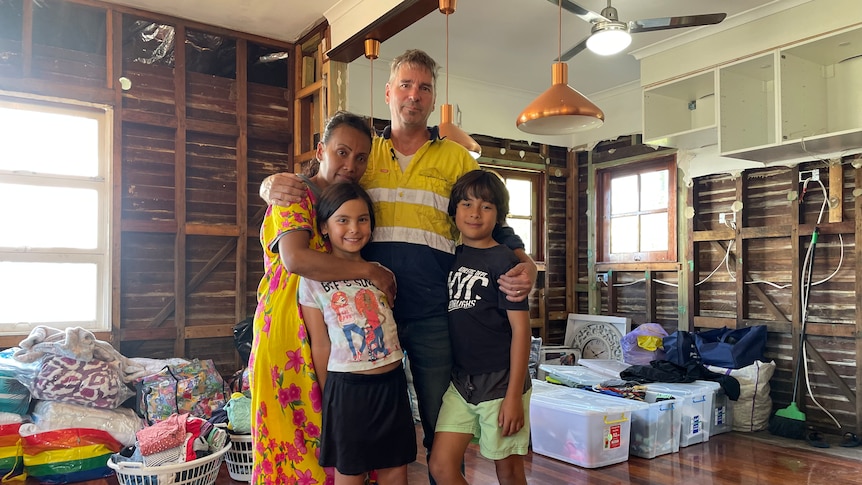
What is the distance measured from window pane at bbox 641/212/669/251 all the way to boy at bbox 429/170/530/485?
168 inches

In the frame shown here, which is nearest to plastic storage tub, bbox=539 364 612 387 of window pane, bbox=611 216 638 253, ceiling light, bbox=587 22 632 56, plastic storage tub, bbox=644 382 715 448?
plastic storage tub, bbox=644 382 715 448

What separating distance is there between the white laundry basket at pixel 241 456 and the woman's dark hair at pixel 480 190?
2.03 metres

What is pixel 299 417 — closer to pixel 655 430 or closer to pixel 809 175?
pixel 655 430

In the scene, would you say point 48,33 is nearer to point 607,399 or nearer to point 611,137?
point 607,399

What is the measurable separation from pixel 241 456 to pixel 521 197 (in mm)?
4136

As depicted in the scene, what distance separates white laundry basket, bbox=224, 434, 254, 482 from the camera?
322cm

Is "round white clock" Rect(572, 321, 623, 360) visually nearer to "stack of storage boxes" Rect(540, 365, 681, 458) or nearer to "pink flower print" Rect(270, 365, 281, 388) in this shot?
"stack of storage boxes" Rect(540, 365, 681, 458)

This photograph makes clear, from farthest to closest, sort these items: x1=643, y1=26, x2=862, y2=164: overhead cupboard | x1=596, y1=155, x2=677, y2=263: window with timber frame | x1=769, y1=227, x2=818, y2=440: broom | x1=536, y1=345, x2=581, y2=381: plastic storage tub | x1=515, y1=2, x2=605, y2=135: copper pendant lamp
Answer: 1. x1=536, y1=345, x2=581, y2=381: plastic storage tub
2. x1=596, y1=155, x2=677, y2=263: window with timber frame
3. x1=769, y1=227, x2=818, y2=440: broom
4. x1=643, y1=26, x2=862, y2=164: overhead cupboard
5. x1=515, y1=2, x2=605, y2=135: copper pendant lamp

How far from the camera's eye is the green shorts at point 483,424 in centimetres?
181

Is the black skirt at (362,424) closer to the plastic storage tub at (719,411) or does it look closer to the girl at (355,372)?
the girl at (355,372)

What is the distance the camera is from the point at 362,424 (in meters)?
1.63

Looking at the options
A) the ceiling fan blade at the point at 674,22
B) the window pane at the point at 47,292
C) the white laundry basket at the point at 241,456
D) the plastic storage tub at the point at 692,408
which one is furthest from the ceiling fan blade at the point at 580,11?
the window pane at the point at 47,292

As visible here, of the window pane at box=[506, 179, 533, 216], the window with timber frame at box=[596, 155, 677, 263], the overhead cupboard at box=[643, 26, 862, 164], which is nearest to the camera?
the overhead cupboard at box=[643, 26, 862, 164]

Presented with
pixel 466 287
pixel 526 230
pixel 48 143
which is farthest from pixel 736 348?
pixel 48 143
